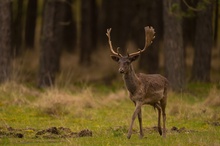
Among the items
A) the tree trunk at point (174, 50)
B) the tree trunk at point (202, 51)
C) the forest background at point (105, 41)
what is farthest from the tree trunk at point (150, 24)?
the tree trunk at point (174, 50)

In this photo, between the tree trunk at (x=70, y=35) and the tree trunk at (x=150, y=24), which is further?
the tree trunk at (x=70, y=35)

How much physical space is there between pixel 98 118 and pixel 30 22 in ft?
64.6

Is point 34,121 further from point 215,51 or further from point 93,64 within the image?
point 215,51

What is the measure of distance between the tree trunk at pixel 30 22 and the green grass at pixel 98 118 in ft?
42.6

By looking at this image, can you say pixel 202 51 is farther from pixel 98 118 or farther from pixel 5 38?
pixel 98 118

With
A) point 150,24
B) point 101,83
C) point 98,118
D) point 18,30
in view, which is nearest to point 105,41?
point 18,30

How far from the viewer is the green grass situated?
13.6 m

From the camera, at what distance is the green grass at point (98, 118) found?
13.6 metres

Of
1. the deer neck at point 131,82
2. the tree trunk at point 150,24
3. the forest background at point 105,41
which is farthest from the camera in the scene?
the tree trunk at point 150,24

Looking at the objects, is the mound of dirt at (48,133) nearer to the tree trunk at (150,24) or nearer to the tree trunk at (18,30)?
the tree trunk at (150,24)

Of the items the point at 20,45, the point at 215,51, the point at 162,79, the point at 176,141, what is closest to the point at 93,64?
the point at 20,45

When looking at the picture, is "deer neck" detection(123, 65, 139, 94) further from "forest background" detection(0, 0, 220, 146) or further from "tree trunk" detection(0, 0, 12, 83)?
"tree trunk" detection(0, 0, 12, 83)

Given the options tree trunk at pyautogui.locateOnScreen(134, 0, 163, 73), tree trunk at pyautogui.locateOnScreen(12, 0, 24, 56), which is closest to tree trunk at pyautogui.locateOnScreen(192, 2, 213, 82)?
tree trunk at pyautogui.locateOnScreen(134, 0, 163, 73)

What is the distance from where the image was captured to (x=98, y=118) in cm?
1864
